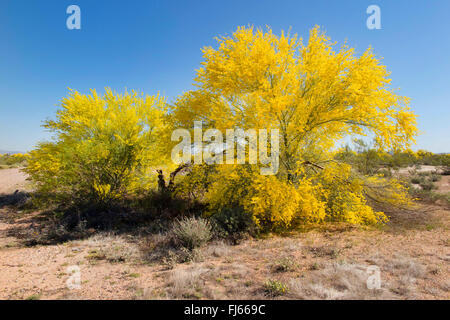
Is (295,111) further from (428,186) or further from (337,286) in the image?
(428,186)

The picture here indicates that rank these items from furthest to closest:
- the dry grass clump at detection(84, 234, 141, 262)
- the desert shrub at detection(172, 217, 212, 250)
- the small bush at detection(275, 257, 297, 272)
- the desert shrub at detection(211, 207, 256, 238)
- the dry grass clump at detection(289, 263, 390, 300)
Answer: the desert shrub at detection(211, 207, 256, 238) < the desert shrub at detection(172, 217, 212, 250) < the dry grass clump at detection(84, 234, 141, 262) < the small bush at detection(275, 257, 297, 272) < the dry grass clump at detection(289, 263, 390, 300)

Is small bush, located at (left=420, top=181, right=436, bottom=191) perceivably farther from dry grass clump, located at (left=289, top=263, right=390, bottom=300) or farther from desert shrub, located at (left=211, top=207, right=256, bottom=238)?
dry grass clump, located at (left=289, top=263, right=390, bottom=300)

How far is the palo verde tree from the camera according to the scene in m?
6.18

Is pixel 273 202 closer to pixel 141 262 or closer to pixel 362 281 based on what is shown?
pixel 362 281

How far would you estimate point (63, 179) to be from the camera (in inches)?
319

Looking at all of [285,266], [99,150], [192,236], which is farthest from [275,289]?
[99,150]

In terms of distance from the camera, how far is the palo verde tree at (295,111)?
243 inches

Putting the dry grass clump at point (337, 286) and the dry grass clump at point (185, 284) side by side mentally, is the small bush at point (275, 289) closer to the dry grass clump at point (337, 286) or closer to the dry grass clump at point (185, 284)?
the dry grass clump at point (337, 286)

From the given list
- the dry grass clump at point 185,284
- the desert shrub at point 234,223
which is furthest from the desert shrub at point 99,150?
the dry grass clump at point 185,284

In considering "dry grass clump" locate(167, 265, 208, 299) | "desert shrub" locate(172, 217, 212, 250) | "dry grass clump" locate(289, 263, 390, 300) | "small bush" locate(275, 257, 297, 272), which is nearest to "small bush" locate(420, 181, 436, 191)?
"dry grass clump" locate(289, 263, 390, 300)

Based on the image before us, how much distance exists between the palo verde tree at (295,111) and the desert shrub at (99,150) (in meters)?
2.97

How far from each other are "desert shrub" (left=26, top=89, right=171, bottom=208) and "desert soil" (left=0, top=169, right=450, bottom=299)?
8.11 feet

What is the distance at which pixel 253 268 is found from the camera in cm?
414

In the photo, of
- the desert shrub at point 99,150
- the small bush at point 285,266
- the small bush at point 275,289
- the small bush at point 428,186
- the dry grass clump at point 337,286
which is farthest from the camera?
the small bush at point 428,186
